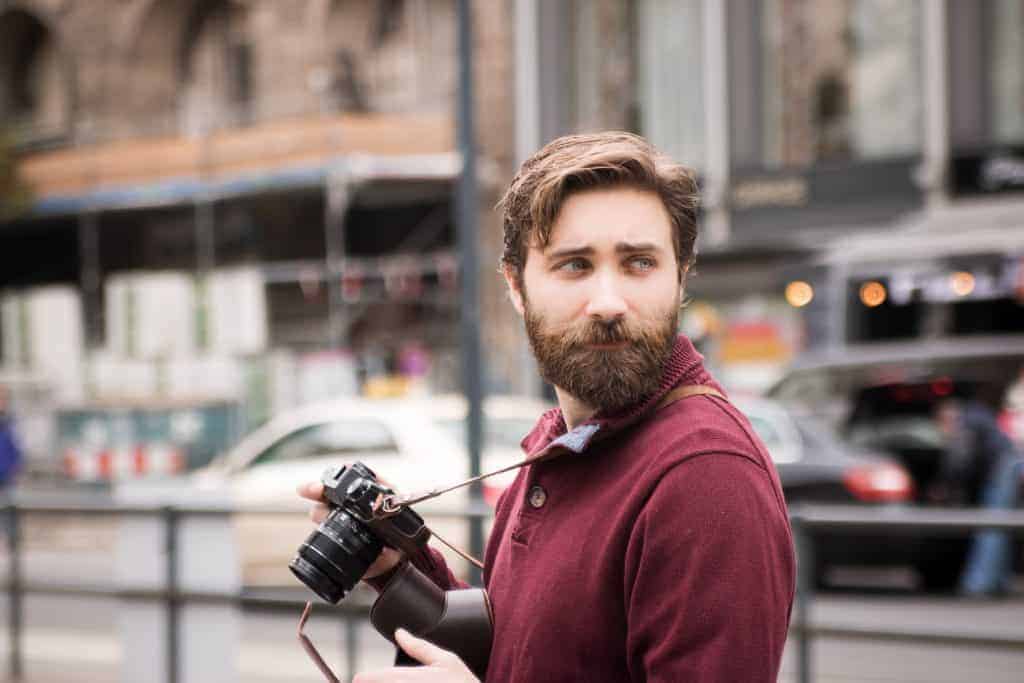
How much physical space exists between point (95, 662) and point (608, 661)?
24.2 feet

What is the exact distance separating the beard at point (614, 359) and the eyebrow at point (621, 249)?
0.30 feet

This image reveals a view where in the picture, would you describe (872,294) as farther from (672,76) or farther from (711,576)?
(711,576)

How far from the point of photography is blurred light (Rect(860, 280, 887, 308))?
668 inches

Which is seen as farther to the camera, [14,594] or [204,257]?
[204,257]

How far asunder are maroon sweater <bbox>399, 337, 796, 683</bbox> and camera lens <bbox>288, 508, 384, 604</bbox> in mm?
231

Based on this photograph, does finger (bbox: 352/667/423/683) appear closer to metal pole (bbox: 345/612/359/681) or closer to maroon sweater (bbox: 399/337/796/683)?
maroon sweater (bbox: 399/337/796/683)

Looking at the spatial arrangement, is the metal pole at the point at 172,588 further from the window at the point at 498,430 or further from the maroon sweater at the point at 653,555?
the maroon sweater at the point at 653,555

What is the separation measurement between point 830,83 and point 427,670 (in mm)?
18655

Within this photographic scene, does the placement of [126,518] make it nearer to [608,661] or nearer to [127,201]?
[608,661]

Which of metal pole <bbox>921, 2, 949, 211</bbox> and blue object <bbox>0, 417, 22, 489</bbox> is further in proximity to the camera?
metal pole <bbox>921, 2, 949, 211</bbox>

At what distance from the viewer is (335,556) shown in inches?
82.3

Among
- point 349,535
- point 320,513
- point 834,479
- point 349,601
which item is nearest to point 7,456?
point 834,479

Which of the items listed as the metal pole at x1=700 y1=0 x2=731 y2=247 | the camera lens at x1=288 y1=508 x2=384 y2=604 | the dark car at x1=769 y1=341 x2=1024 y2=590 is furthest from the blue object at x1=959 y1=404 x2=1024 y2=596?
the metal pole at x1=700 y1=0 x2=731 y2=247

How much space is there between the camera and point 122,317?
75.1 ft
